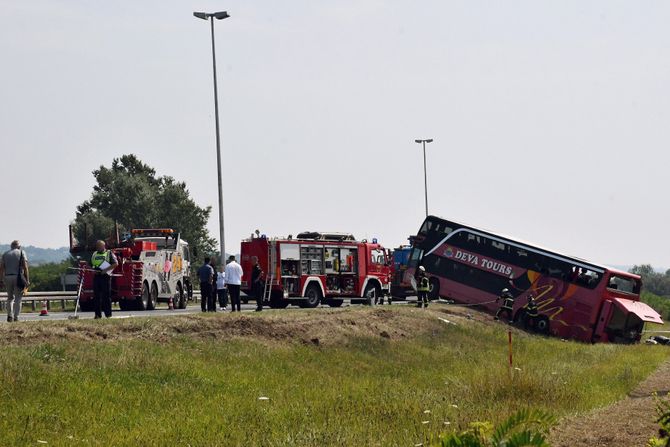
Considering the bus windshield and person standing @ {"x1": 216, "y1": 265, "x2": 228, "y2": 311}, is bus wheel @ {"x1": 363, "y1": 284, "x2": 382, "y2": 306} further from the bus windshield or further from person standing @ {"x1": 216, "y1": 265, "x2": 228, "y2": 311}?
person standing @ {"x1": 216, "y1": 265, "x2": 228, "y2": 311}

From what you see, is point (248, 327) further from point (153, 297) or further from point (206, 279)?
point (153, 297)

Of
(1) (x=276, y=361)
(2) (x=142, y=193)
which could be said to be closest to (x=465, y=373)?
(1) (x=276, y=361)

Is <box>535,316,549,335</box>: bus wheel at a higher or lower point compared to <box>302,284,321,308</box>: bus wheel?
lower

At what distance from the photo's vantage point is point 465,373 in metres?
24.0

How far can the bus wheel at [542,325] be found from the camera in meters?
42.1

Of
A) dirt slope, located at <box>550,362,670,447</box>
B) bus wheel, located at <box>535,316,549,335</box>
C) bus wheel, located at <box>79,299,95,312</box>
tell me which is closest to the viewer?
dirt slope, located at <box>550,362,670,447</box>

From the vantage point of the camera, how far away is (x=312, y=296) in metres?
40.6

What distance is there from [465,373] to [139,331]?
22.9 ft

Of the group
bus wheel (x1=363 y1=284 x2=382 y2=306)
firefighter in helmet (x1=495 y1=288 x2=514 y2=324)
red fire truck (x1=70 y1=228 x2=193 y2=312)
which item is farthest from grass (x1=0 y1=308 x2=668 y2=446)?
bus wheel (x1=363 y1=284 x2=382 y2=306)

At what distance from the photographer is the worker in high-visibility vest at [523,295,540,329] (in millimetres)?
41875

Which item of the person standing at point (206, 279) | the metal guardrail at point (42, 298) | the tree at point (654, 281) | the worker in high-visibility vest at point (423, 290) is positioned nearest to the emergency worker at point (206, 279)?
the person standing at point (206, 279)

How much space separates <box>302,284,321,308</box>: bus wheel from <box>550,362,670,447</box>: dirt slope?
73.4 ft

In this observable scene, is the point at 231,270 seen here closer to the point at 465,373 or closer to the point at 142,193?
the point at 465,373

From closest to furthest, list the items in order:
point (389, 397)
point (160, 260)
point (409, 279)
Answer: point (389, 397)
point (160, 260)
point (409, 279)
